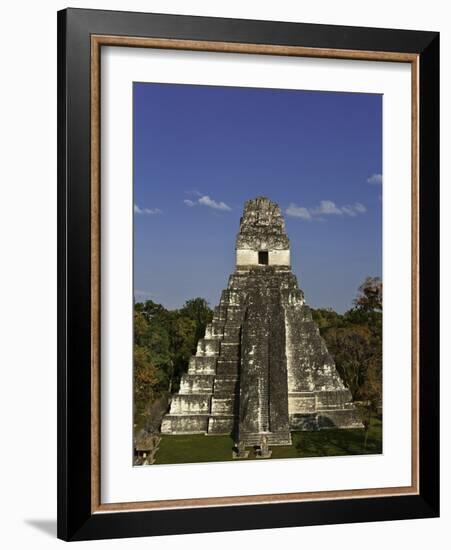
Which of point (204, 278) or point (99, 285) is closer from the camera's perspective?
point (99, 285)

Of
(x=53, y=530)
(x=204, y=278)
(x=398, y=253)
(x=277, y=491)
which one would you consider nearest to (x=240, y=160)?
(x=204, y=278)

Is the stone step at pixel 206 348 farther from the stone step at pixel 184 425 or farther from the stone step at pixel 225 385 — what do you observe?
the stone step at pixel 184 425

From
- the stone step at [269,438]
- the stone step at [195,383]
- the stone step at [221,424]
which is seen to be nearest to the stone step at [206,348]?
the stone step at [195,383]

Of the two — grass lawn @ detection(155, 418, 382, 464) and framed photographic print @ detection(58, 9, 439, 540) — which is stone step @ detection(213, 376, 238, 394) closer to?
framed photographic print @ detection(58, 9, 439, 540)

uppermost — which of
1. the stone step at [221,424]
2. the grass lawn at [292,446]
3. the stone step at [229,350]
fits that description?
the stone step at [229,350]

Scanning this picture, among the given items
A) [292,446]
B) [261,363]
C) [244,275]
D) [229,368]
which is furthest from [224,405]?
[244,275]

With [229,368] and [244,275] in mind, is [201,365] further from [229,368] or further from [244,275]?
[244,275]

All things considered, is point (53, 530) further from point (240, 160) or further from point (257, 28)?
point (257, 28)
